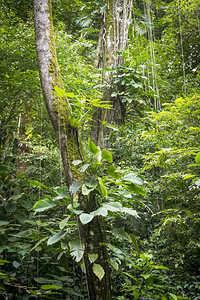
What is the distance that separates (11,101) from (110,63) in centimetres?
187

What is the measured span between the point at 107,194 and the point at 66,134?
610 millimetres

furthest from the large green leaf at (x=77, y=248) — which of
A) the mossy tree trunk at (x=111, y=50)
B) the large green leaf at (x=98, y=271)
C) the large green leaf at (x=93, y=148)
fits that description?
the mossy tree trunk at (x=111, y=50)

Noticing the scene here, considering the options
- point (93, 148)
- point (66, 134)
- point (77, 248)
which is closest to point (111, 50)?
point (66, 134)

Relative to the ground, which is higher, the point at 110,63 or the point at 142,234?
the point at 110,63

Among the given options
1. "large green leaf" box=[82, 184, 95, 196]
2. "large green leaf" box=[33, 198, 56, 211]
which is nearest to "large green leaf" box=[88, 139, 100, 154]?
"large green leaf" box=[82, 184, 95, 196]

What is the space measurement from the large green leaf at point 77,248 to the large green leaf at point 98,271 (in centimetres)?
16

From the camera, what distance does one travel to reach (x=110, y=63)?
15.0 feet

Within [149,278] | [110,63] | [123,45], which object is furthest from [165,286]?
[123,45]

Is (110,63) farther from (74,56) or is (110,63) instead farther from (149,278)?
(149,278)

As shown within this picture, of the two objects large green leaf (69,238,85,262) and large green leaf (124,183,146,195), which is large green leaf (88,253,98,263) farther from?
large green leaf (124,183,146,195)

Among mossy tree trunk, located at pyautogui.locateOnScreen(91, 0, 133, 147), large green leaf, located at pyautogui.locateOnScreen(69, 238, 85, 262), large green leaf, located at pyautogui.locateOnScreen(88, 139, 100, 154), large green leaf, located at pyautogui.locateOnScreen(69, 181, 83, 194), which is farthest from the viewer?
mossy tree trunk, located at pyautogui.locateOnScreen(91, 0, 133, 147)

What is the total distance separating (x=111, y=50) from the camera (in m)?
4.68

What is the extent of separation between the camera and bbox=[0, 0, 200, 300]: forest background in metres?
2.17

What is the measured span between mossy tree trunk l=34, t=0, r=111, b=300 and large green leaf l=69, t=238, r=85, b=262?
3.5 inches
